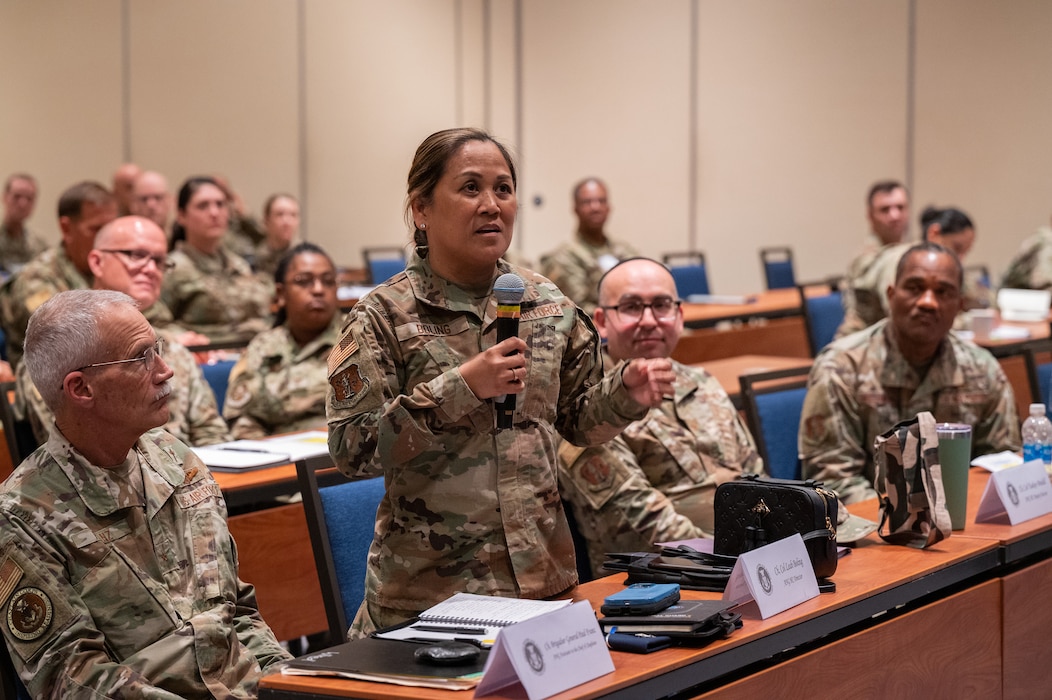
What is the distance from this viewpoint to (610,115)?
10938mm

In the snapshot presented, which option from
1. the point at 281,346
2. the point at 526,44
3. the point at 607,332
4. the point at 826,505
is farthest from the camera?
the point at 526,44

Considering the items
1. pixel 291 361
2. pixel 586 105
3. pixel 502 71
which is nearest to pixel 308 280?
pixel 291 361

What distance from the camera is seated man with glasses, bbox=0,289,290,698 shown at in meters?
1.80

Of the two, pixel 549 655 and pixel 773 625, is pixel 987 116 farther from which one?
pixel 549 655

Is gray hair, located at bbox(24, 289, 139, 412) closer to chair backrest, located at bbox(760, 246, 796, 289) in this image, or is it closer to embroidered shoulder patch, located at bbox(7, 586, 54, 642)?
embroidered shoulder patch, located at bbox(7, 586, 54, 642)

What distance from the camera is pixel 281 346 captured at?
4.18 metres

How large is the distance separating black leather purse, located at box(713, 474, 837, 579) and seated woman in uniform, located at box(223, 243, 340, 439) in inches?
80.4

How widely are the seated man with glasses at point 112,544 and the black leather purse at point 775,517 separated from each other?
0.81 meters

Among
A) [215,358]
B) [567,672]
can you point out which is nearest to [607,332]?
[567,672]

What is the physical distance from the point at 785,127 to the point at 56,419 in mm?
8628

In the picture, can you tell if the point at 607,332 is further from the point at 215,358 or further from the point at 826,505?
the point at 215,358

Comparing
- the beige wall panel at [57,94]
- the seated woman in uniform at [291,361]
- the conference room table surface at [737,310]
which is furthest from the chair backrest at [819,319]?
the beige wall panel at [57,94]

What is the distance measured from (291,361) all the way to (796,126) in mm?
6615

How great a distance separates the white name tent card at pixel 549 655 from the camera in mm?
1562
